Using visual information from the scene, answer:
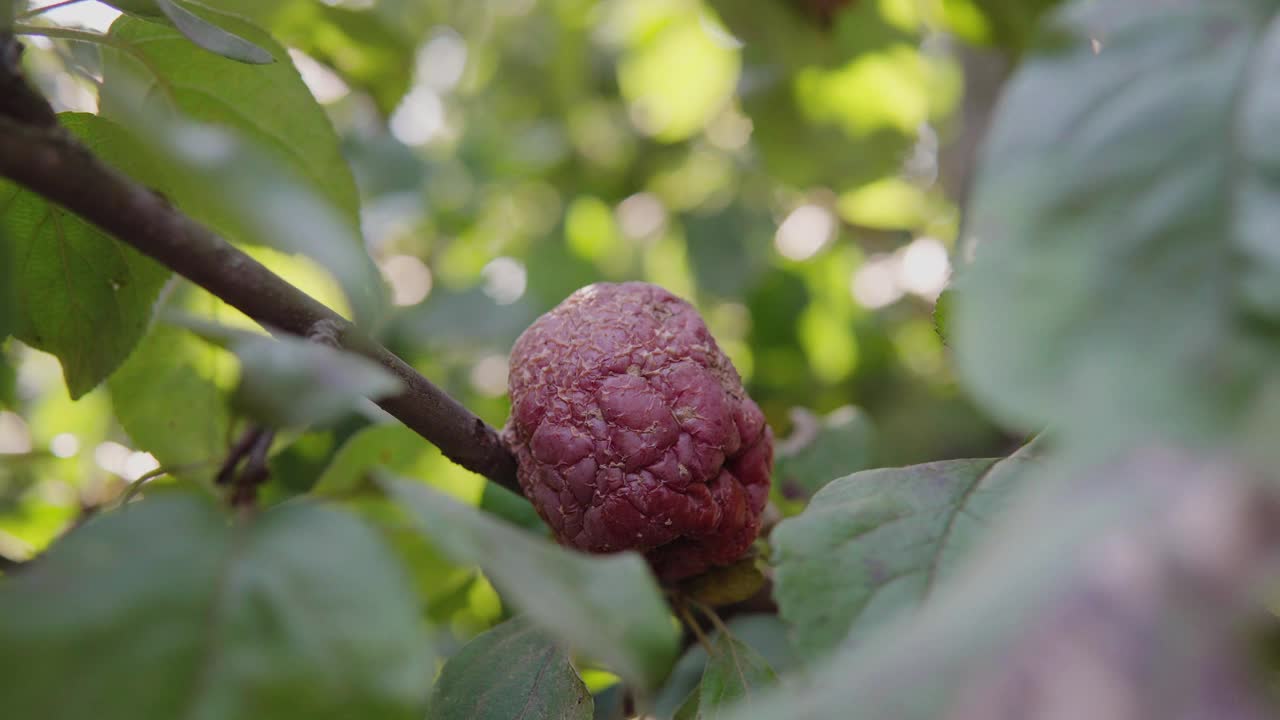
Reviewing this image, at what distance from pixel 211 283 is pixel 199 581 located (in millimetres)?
231

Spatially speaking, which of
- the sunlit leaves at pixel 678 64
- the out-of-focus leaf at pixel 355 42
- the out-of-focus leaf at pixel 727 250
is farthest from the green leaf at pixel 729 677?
the sunlit leaves at pixel 678 64

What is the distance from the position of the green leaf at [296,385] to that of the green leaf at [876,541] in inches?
10.7

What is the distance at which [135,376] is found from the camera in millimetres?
1200

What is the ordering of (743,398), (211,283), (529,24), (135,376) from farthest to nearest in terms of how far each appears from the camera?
(529,24), (135,376), (743,398), (211,283)

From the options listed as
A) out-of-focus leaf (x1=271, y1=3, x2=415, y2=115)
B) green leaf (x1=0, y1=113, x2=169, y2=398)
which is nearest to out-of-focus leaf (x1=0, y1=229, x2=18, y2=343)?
green leaf (x1=0, y1=113, x2=169, y2=398)

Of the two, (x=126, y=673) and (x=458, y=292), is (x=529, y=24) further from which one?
(x=126, y=673)

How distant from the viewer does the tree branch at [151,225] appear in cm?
59

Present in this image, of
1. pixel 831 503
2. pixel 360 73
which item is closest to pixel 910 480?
pixel 831 503

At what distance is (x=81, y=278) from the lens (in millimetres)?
889

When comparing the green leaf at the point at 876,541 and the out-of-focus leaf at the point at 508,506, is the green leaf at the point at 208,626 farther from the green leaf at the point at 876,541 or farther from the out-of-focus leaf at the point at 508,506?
the out-of-focus leaf at the point at 508,506

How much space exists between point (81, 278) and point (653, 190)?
2275 mm

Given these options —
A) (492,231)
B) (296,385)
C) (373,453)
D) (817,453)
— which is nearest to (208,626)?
(296,385)

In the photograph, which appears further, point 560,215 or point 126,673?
point 560,215

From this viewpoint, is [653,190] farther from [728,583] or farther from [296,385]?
[296,385]
